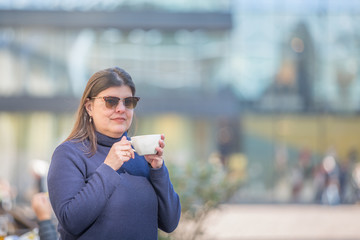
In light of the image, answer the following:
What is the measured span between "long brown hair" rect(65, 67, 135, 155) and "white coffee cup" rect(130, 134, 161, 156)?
0.64 ft

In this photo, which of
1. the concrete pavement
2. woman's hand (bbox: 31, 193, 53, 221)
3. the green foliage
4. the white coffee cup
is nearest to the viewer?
the white coffee cup

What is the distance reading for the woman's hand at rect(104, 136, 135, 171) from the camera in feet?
7.89

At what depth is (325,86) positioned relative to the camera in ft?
81.4

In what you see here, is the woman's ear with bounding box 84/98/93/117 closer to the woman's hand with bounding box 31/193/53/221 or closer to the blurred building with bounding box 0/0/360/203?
the woman's hand with bounding box 31/193/53/221

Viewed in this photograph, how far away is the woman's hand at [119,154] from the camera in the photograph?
2406 millimetres

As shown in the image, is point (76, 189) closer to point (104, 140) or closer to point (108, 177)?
point (108, 177)

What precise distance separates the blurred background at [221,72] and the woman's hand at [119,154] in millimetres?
21897

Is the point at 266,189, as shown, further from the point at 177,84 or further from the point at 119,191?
the point at 119,191

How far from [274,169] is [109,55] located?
7.96 meters

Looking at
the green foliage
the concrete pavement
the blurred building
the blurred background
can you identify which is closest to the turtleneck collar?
the green foliage

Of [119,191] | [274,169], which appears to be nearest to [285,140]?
[274,169]

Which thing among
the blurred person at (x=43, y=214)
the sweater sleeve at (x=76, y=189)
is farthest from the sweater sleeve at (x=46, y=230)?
the sweater sleeve at (x=76, y=189)

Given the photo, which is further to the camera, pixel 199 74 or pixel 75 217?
pixel 199 74

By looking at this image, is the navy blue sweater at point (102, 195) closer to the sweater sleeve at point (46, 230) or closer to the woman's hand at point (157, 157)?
the woman's hand at point (157, 157)
